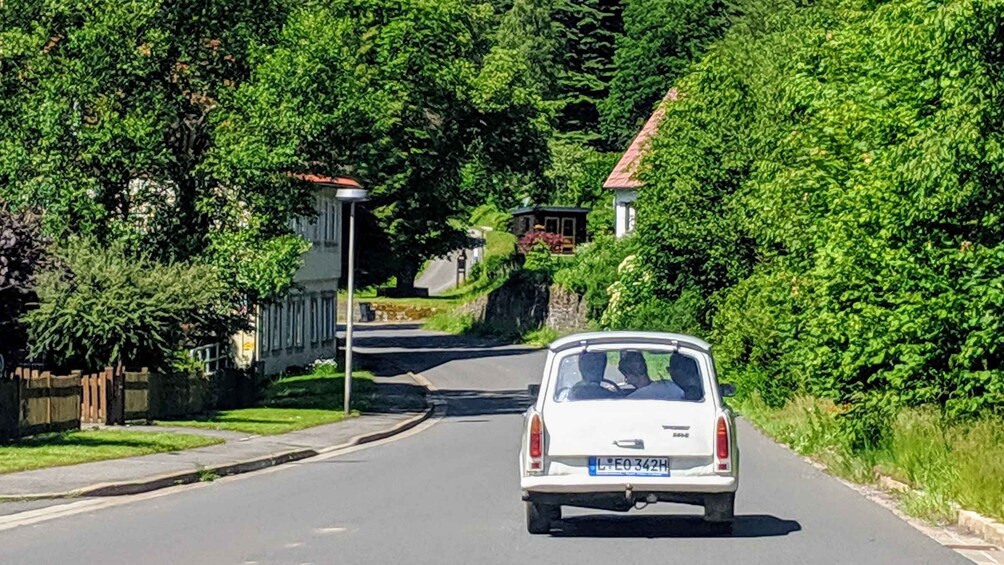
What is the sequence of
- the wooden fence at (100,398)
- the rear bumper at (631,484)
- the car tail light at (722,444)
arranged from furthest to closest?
1. the wooden fence at (100,398)
2. the car tail light at (722,444)
3. the rear bumper at (631,484)

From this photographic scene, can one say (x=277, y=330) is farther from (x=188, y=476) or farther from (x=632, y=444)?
(x=632, y=444)

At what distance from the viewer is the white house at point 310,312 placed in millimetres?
54406

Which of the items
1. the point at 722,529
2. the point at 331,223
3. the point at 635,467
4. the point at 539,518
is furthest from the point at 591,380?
the point at 331,223

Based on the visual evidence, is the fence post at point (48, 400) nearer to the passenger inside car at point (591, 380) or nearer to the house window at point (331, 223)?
the passenger inside car at point (591, 380)

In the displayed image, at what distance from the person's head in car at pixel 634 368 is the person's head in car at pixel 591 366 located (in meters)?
0.27

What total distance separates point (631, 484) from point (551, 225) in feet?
315

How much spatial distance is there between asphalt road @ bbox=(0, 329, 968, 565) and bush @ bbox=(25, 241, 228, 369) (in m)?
9.48

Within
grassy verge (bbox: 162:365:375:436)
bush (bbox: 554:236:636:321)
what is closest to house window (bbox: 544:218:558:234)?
bush (bbox: 554:236:636:321)

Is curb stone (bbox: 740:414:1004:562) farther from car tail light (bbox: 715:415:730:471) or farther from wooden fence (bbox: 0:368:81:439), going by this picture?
wooden fence (bbox: 0:368:81:439)

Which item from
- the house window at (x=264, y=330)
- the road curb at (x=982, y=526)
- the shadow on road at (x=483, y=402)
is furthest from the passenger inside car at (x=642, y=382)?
the house window at (x=264, y=330)

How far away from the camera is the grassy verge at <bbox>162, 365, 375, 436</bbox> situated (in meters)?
33.6

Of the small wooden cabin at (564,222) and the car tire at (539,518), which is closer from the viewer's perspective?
the car tire at (539,518)

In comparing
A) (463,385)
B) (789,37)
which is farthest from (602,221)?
(789,37)

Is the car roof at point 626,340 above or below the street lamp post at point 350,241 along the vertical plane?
below
